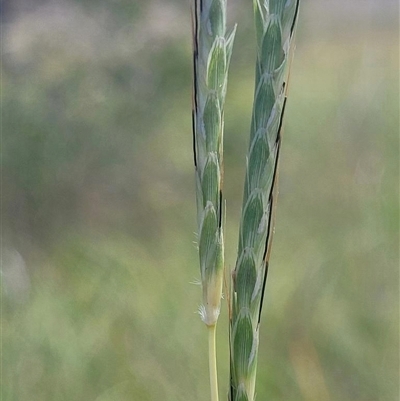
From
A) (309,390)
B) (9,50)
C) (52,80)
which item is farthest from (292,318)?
(9,50)

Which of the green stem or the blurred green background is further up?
the green stem

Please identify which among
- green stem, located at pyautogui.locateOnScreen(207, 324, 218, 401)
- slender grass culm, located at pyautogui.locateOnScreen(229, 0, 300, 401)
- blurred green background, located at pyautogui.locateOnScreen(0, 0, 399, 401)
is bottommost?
blurred green background, located at pyautogui.locateOnScreen(0, 0, 399, 401)

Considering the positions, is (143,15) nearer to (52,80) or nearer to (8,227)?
(52,80)

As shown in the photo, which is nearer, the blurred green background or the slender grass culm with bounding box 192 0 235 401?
the slender grass culm with bounding box 192 0 235 401

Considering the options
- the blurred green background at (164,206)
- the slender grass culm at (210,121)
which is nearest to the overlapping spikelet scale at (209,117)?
the slender grass culm at (210,121)

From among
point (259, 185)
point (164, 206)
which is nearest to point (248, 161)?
point (259, 185)

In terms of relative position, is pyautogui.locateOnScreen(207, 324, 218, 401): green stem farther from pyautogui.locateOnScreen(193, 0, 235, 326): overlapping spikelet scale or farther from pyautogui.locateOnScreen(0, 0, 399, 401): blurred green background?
Result: pyautogui.locateOnScreen(0, 0, 399, 401): blurred green background

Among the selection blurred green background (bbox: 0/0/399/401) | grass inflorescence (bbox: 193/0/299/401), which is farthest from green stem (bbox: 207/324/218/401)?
blurred green background (bbox: 0/0/399/401)
